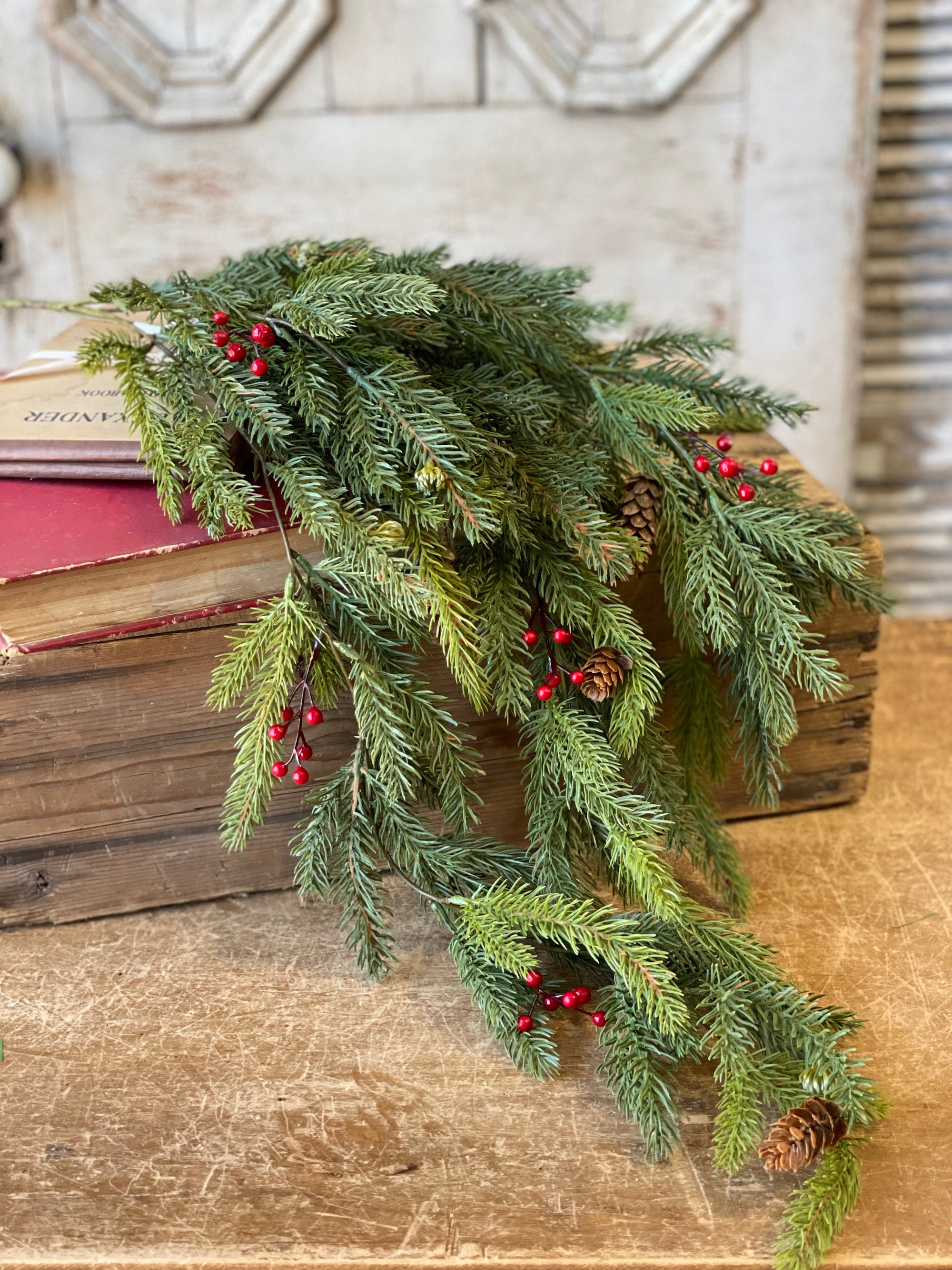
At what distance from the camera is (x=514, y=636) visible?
0.62 metres

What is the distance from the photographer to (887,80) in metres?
1.65

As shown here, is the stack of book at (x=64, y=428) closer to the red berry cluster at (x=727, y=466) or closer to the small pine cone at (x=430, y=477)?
the small pine cone at (x=430, y=477)

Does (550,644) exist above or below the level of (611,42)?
below

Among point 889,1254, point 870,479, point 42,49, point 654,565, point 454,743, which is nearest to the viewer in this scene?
point 889,1254

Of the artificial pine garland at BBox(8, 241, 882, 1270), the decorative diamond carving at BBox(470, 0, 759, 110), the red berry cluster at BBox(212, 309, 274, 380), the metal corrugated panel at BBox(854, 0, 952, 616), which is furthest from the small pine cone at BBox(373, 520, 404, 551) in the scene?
the metal corrugated panel at BBox(854, 0, 952, 616)

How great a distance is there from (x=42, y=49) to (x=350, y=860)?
1482 mm

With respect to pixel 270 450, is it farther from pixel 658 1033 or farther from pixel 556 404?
pixel 658 1033

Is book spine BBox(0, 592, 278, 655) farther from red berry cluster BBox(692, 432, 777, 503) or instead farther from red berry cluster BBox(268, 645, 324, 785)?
red berry cluster BBox(692, 432, 777, 503)

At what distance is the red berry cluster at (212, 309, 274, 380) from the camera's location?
0.61 meters

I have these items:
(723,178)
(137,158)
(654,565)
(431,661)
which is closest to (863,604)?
(654,565)

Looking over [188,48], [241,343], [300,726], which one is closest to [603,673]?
[300,726]

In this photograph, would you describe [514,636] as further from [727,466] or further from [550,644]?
[727,466]

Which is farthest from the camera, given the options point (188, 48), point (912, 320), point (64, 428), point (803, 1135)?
point (912, 320)

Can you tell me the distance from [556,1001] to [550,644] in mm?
191
